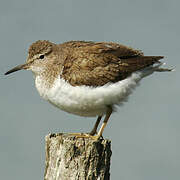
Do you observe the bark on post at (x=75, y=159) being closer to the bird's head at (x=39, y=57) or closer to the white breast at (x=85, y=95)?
the white breast at (x=85, y=95)

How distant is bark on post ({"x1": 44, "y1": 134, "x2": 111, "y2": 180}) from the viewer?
7.57 meters

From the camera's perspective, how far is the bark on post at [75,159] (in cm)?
757

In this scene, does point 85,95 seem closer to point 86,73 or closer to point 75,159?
point 86,73

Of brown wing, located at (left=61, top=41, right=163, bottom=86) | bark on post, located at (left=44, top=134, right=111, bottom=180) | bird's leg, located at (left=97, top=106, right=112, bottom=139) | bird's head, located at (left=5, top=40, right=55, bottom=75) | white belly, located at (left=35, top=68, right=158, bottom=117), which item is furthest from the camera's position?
bird's head, located at (left=5, top=40, right=55, bottom=75)

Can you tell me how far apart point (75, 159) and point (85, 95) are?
1.71 meters

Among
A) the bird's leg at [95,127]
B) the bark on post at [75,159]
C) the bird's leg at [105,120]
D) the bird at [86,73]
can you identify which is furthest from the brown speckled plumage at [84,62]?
the bird's leg at [95,127]

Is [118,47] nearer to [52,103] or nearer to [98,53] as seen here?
[98,53]

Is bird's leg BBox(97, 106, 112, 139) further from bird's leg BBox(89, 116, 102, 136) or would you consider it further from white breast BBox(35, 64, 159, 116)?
bird's leg BBox(89, 116, 102, 136)

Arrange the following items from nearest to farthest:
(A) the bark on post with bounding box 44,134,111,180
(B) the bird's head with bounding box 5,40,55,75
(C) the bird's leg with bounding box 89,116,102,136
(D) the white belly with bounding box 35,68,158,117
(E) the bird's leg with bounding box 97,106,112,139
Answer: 1. (A) the bark on post with bounding box 44,134,111,180
2. (D) the white belly with bounding box 35,68,158,117
3. (E) the bird's leg with bounding box 97,106,112,139
4. (B) the bird's head with bounding box 5,40,55,75
5. (C) the bird's leg with bounding box 89,116,102,136

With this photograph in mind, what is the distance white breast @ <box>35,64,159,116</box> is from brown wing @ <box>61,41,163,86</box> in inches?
6.1

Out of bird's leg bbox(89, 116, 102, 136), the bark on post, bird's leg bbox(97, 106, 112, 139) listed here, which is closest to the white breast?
bird's leg bbox(97, 106, 112, 139)

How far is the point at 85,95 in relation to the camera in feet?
28.4

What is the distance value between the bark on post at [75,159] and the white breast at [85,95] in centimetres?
113

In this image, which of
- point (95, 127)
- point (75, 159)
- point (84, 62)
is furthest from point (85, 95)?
point (95, 127)
